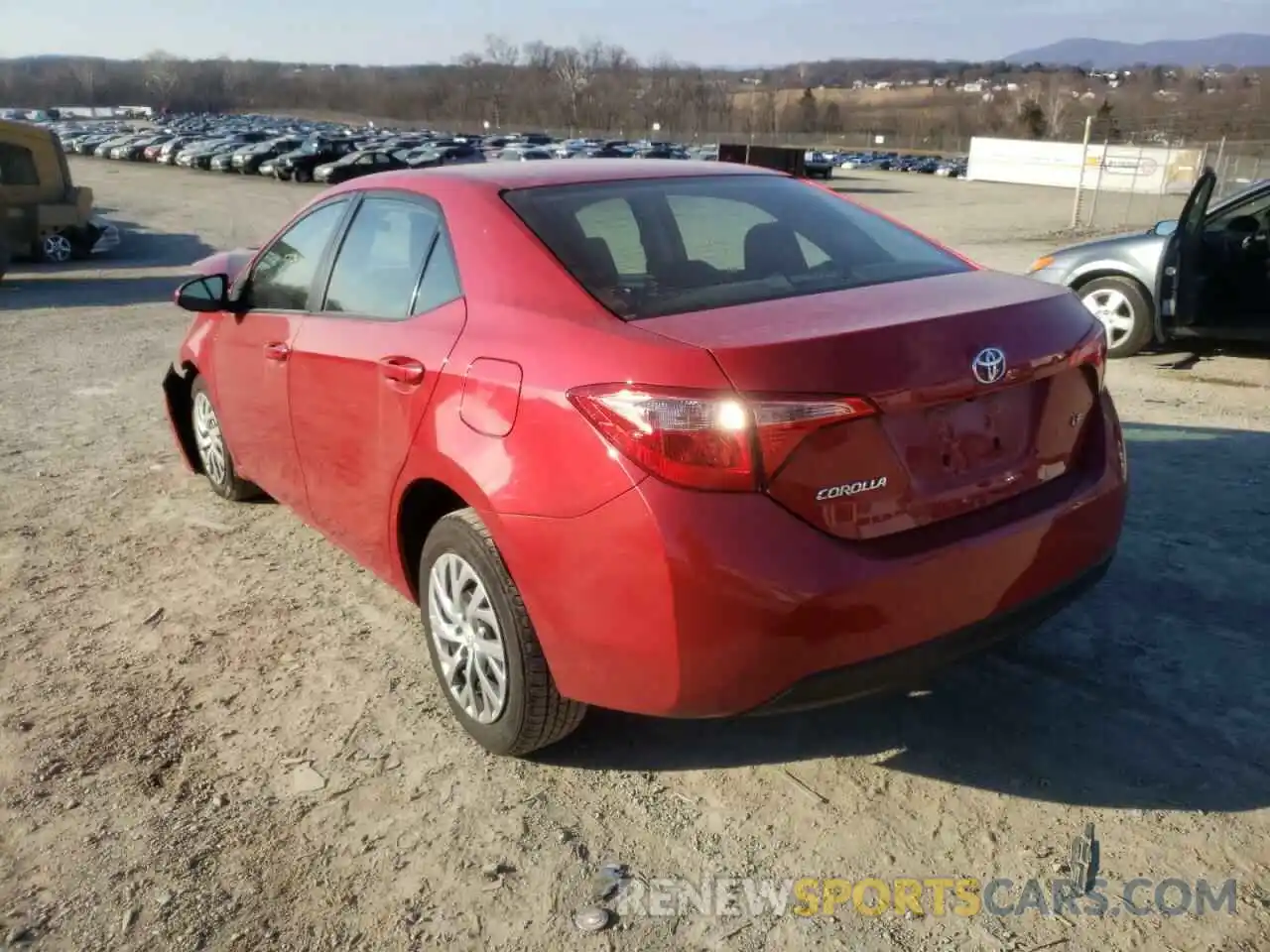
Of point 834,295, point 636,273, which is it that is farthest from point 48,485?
point 834,295

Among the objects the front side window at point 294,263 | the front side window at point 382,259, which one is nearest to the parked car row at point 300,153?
the front side window at point 294,263

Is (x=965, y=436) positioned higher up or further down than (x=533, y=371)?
further down

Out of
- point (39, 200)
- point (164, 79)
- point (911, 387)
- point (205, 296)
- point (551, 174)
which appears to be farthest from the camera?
point (164, 79)

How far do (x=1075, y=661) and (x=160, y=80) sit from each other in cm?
17486

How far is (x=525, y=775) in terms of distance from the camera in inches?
117

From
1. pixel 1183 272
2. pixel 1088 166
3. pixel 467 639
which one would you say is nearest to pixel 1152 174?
pixel 1088 166

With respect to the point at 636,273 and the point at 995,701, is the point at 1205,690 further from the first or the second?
the point at 636,273

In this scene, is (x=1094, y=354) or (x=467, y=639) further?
(x=467, y=639)

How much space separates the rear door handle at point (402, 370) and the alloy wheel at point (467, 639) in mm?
525

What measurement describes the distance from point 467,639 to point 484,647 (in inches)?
4.1

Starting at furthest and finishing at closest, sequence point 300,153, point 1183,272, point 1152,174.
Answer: point 300,153 < point 1152,174 < point 1183,272

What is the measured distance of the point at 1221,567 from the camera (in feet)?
13.6

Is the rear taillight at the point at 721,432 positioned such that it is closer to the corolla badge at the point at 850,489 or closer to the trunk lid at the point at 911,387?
the trunk lid at the point at 911,387

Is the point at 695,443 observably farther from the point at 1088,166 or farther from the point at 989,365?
the point at 1088,166
